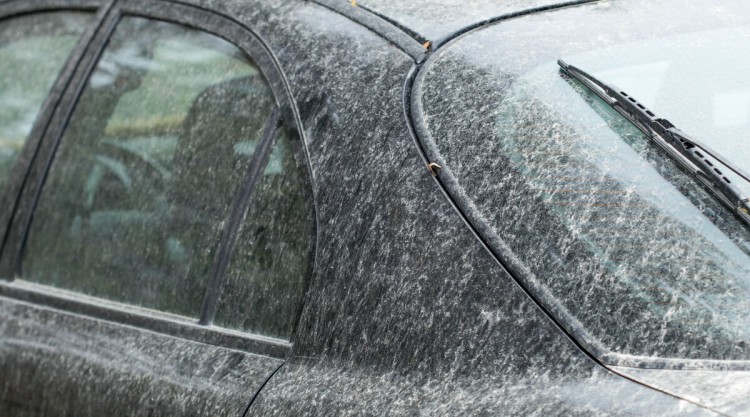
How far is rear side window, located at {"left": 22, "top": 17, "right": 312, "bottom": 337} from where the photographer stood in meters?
2.24

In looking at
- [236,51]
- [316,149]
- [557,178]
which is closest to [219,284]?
[316,149]

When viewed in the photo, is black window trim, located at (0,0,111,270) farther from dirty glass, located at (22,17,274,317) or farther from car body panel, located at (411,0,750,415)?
car body panel, located at (411,0,750,415)

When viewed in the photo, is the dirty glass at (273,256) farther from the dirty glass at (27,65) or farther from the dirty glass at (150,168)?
the dirty glass at (27,65)

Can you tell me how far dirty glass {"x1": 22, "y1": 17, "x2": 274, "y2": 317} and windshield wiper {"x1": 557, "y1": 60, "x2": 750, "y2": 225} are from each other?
665 mm

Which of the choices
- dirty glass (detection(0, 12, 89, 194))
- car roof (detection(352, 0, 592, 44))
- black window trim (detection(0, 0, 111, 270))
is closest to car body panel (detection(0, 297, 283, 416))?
black window trim (detection(0, 0, 111, 270))

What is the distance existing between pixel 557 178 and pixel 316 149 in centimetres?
47

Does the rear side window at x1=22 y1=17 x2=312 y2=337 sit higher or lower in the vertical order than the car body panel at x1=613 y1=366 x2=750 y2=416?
higher

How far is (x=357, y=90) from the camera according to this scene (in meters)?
2.06

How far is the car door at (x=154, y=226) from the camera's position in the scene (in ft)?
6.83

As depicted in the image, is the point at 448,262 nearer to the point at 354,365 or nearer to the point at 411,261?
the point at 411,261

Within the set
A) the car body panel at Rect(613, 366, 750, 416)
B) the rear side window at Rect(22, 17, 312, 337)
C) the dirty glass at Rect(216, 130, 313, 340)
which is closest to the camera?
the car body panel at Rect(613, 366, 750, 416)

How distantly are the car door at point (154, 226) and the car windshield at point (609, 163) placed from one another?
0.36 m

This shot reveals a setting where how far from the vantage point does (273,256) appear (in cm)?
208

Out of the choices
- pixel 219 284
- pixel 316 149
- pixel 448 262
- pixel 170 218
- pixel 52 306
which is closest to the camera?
pixel 448 262
